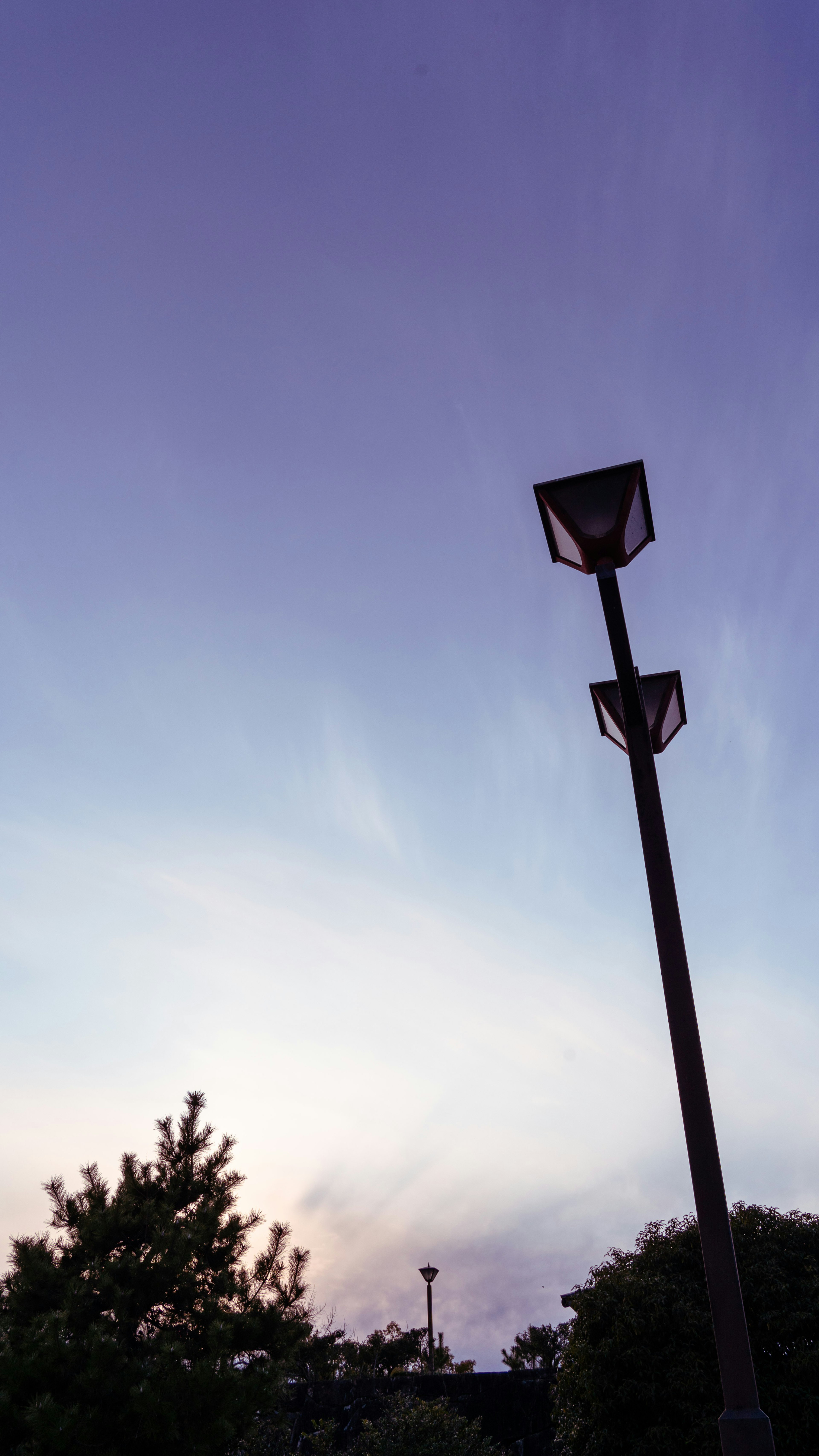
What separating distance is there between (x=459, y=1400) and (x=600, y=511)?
80.4ft

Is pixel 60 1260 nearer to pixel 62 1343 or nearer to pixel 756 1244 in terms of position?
pixel 62 1343

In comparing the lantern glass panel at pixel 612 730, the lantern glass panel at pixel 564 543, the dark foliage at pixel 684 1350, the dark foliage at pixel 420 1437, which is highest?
the lantern glass panel at pixel 564 543

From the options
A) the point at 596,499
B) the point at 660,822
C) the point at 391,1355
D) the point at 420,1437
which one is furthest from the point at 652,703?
the point at 391,1355

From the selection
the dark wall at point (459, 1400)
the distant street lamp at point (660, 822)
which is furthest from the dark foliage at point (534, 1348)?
the distant street lamp at point (660, 822)

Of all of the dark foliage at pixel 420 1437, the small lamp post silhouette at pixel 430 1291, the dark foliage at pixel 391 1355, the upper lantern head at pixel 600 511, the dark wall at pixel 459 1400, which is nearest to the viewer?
the upper lantern head at pixel 600 511

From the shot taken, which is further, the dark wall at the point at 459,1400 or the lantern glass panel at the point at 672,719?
the dark wall at the point at 459,1400

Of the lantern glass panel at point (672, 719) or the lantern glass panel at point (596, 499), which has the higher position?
the lantern glass panel at point (596, 499)

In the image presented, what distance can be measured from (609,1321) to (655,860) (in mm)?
14052

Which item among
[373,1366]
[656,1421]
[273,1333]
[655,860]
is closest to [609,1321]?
[656,1421]

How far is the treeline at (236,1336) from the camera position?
1209 centimetres

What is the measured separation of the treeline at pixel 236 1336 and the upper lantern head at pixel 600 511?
1313cm

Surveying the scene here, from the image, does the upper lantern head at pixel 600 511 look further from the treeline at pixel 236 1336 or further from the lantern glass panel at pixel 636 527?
the treeline at pixel 236 1336

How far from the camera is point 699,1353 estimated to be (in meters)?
14.0

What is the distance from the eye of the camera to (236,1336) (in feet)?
47.2
